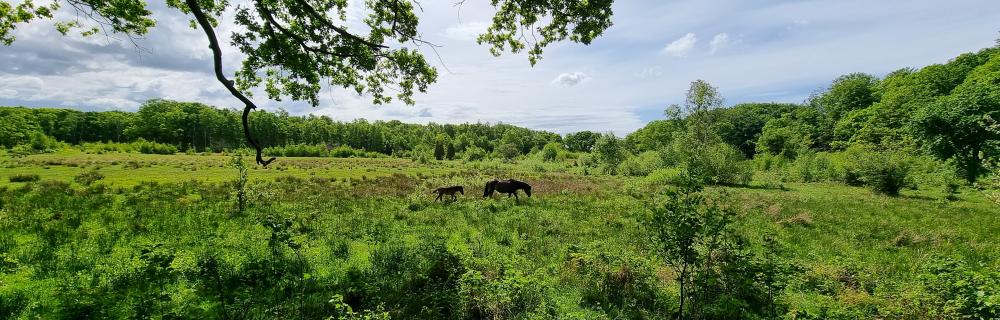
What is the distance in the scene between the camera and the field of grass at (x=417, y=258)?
273 inches

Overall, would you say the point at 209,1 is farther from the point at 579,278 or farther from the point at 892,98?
the point at 892,98

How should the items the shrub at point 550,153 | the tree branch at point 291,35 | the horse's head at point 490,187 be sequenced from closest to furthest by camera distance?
the tree branch at point 291,35
the horse's head at point 490,187
the shrub at point 550,153

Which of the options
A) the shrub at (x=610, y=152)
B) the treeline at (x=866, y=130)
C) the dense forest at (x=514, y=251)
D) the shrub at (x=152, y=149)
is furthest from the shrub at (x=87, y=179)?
the shrub at (x=152, y=149)

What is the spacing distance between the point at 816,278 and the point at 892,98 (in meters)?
64.7

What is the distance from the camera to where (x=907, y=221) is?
54.9 feet

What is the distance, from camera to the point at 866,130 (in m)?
54.7

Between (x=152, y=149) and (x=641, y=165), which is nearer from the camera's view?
(x=641, y=165)

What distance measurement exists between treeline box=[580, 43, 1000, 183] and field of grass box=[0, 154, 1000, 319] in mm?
3171

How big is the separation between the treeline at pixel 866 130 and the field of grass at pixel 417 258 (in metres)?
3.17

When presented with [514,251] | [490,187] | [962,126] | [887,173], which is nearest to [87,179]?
[490,187]

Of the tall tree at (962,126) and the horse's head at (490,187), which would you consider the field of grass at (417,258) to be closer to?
the horse's head at (490,187)

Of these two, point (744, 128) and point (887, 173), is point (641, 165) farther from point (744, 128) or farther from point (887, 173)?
point (744, 128)

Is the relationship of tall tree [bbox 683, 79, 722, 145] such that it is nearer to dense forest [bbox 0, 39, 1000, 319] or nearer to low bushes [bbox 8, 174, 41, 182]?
dense forest [bbox 0, 39, 1000, 319]

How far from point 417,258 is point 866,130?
70.0 meters
